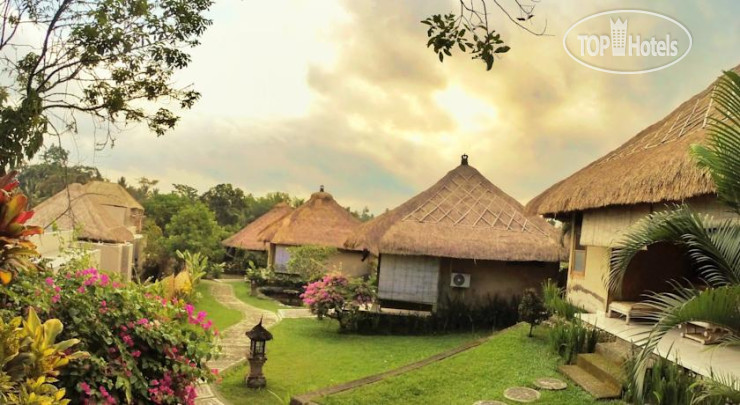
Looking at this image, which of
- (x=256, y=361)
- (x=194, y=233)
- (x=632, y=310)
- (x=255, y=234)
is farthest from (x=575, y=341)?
→ (x=255, y=234)

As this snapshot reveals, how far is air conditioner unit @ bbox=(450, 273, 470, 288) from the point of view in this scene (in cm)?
1186

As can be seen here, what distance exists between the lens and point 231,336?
424 inches

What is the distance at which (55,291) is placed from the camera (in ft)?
10.2

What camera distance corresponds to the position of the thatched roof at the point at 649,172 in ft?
18.3

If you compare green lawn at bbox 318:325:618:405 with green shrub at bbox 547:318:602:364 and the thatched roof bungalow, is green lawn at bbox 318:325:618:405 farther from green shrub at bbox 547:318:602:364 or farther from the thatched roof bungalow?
the thatched roof bungalow

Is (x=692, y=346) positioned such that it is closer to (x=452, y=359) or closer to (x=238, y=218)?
(x=452, y=359)

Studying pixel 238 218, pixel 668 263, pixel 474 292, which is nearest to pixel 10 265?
pixel 668 263

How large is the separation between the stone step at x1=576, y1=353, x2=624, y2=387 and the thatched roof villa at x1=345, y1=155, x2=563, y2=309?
540 centimetres

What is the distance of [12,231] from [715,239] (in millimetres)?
4269

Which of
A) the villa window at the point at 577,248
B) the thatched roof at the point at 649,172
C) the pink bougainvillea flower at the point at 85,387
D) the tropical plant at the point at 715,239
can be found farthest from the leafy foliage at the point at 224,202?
the tropical plant at the point at 715,239

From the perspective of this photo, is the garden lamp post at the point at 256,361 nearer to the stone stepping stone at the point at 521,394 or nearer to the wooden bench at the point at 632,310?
the stone stepping stone at the point at 521,394

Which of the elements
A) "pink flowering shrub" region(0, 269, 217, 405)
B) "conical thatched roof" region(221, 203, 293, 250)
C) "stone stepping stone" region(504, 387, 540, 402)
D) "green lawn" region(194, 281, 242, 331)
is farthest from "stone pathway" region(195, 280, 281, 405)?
"conical thatched roof" region(221, 203, 293, 250)

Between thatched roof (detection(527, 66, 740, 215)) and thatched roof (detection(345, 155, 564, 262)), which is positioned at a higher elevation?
thatched roof (detection(527, 66, 740, 215))

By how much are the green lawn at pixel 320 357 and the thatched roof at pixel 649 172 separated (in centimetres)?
343
